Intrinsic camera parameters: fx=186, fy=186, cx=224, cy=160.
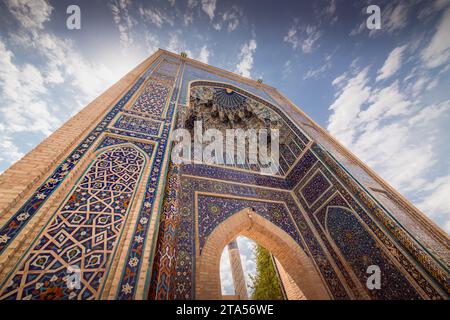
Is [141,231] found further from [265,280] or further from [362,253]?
[265,280]

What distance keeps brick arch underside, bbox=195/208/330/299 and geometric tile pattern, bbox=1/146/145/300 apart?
1442 mm

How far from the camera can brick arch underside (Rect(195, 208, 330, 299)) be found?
2640mm

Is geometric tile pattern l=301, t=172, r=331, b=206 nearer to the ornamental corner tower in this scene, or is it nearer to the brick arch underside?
the ornamental corner tower

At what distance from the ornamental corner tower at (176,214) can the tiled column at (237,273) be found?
3.75 meters

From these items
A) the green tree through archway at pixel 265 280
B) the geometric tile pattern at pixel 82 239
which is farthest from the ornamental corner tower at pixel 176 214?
the green tree through archway at pixel 265 280

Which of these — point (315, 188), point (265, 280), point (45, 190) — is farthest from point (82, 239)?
point (265, 280)

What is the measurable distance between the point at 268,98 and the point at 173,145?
15.8 feet

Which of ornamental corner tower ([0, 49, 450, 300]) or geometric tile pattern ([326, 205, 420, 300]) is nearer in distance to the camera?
ornamental corner tower ([0, 49, 450, 300])

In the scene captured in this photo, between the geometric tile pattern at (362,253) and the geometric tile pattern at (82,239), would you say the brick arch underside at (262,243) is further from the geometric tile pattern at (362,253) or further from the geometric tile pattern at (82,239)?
the geometric tile pattern at (82,239)

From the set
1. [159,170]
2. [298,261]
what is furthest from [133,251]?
[298,261]

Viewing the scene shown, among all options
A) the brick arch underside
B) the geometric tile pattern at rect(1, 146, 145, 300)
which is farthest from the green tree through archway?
the geometric tile pattern at rect(1, 146, 145, 300)

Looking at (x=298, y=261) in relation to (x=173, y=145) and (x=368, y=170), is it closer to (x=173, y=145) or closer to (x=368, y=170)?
(x=368, y=170)

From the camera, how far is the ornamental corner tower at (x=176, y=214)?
1538 mm

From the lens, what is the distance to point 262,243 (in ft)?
13.1
